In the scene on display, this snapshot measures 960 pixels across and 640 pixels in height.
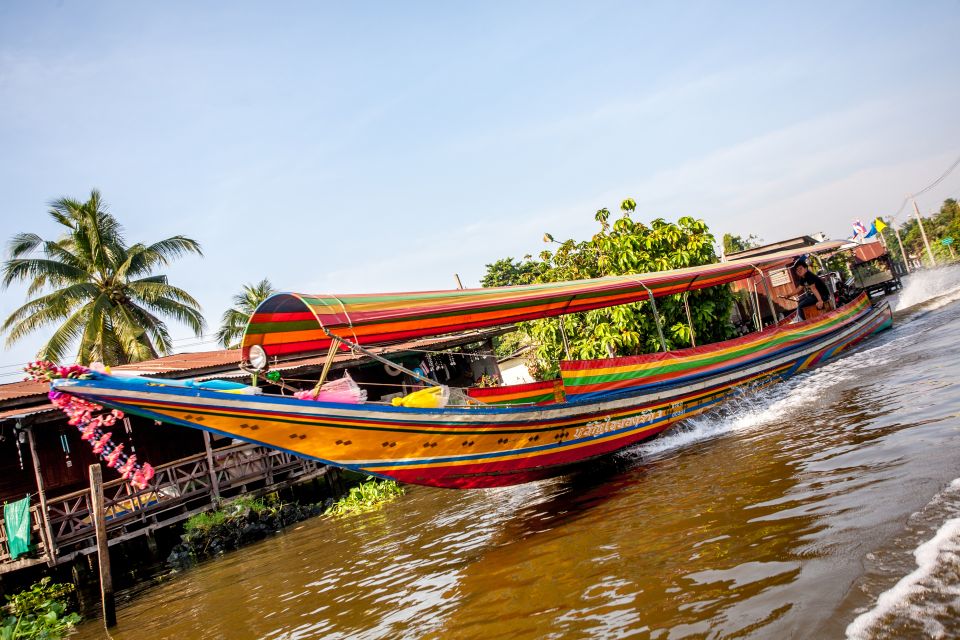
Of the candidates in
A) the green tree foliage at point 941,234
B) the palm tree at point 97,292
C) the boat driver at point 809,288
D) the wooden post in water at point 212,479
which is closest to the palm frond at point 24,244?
the palm tree at point 97,292

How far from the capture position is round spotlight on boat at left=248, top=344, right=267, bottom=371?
6.57 metres

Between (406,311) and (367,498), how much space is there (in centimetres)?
710

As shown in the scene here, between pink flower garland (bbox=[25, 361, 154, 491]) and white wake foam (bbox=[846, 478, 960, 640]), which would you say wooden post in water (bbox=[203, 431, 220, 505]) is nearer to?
pink flower garland (bbox=[25, 361, 154, 491])

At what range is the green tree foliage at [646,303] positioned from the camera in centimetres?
1348

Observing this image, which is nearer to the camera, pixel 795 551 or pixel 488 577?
pixel 795 551

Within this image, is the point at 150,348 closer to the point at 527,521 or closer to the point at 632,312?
the point at 632,312

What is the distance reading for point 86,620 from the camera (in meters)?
8.52

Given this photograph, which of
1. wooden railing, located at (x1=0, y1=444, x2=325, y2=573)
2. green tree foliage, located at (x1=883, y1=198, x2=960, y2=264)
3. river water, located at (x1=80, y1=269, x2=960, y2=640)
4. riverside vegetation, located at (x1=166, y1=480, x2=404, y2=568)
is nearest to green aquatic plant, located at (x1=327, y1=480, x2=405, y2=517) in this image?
riverside vegetation, located at (x1=166, y1=480, x2=404, y2=568)

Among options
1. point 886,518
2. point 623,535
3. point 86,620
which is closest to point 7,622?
point 86,620

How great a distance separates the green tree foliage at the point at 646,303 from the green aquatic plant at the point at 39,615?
990cm

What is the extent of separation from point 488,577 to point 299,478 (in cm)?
943

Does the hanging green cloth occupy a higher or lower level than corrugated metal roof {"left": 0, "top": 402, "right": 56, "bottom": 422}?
lower

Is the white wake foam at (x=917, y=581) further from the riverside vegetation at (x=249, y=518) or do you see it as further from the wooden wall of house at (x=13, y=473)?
the wooden wall of house at (x=13, y=473)

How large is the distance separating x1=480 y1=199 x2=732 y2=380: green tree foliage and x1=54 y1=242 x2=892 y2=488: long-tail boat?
2.86 m
